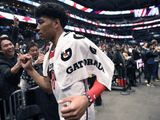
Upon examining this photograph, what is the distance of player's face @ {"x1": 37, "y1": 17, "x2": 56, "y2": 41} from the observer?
174cm

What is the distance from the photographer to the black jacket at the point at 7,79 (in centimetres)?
353

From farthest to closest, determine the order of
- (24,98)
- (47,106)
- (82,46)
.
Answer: (24,98)
(47,106)
(82,46)

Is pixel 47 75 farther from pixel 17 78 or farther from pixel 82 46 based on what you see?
→ pixel 17 78

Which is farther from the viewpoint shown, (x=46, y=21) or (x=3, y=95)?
(x=3, y=95)

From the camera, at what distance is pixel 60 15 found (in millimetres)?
1762

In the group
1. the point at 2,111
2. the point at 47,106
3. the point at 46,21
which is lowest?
the point at 2,111

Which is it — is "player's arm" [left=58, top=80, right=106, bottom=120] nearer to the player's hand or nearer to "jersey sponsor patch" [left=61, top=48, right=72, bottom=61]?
the player's hand

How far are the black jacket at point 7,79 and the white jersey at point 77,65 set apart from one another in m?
2.07

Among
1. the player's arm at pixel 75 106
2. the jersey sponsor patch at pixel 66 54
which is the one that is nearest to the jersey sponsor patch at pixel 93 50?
the jersey sponsor patch at pixel 66 54

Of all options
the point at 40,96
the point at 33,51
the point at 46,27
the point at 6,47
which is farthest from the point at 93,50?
the point at 33,51

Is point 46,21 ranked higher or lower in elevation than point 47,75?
higher

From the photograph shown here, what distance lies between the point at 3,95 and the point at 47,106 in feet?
2.94

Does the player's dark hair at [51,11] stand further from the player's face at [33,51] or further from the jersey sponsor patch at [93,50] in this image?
the player's face at [33,51]

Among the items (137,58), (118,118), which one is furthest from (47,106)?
(137,58)
